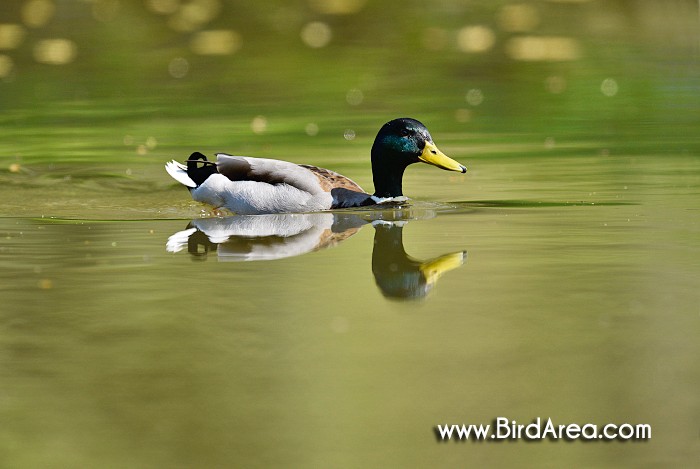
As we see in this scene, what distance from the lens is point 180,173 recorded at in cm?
1257

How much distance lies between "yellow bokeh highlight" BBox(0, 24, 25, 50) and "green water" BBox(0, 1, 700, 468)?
3.19 metres

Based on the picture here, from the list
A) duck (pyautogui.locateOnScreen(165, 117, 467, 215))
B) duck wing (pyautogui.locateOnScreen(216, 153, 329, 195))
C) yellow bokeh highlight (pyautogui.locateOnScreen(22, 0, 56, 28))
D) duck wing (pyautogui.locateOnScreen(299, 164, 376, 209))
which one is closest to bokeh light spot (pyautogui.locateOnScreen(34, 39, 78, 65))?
yellow bokeh highlight (pyautogui.locateOnScreen(22, 0, 56, 28))

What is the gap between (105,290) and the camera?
754cm

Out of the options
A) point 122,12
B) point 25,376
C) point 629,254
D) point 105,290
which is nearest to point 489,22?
point 122,12

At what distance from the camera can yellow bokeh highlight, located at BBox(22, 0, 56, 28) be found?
2412 centimetres

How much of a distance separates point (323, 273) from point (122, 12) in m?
17.0

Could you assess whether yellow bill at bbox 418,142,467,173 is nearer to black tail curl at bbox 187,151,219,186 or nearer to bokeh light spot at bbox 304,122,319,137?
black tail curl at bbox 187,151,219,186

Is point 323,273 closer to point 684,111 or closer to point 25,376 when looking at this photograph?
point 25,376

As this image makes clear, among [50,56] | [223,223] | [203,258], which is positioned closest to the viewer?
[203,258]

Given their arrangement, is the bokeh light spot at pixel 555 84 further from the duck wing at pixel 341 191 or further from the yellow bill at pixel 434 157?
the duck wing at pixel 341 191

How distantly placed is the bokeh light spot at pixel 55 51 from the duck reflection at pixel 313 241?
11.0 meters

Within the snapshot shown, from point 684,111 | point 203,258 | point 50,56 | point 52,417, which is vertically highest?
point 50,56

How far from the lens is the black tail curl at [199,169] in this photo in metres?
12.4

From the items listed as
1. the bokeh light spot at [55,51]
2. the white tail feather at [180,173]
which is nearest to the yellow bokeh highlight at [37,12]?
the bokeh light spot at [55,51]
